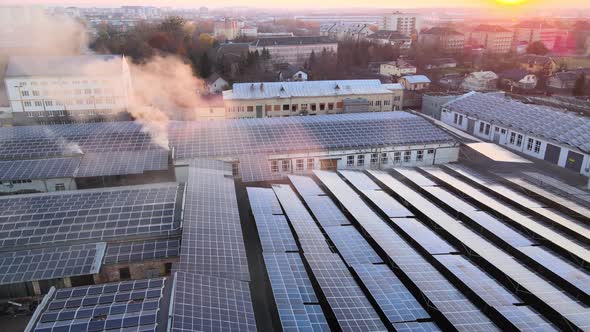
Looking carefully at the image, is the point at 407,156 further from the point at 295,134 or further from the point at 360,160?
the point at 295,134

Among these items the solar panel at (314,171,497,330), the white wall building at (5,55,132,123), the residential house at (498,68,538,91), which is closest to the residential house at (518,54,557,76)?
the residential house at (498,68,538,91)

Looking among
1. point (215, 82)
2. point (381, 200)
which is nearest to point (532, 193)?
point (381, 200)

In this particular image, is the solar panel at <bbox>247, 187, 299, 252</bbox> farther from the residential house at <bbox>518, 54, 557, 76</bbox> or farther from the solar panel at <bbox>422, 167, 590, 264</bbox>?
the residential house at <bbox>518, 54, 557, 76</bbox>

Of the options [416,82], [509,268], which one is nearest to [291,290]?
[509,268]

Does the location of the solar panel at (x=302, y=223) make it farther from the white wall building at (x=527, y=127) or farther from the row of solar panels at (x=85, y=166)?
the white wall building at (x=527, y=127)

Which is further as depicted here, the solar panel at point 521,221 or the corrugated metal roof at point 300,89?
the corrugated metal roof at point 300,89

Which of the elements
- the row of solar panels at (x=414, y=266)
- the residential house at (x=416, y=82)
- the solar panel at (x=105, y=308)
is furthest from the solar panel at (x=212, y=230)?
the residential house at (x=416, y=82)
